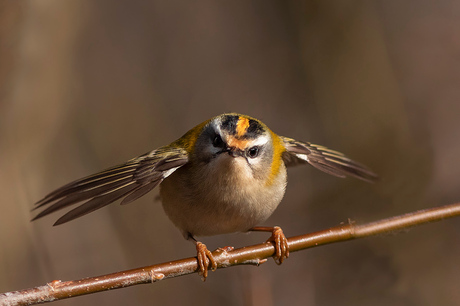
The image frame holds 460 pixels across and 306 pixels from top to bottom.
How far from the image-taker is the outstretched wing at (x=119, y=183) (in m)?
2.61

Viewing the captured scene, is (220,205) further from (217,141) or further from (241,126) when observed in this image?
(241,126)

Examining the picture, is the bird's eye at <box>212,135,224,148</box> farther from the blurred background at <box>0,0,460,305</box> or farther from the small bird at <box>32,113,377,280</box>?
the blurred background at <box>0,0,460,305</box>

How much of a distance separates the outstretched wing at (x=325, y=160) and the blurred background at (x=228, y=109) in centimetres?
15

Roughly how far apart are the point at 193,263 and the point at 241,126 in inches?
33.4

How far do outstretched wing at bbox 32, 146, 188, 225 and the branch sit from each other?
1.16 feet

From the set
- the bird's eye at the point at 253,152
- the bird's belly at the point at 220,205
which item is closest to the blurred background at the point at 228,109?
the bird's belly at the point at 220,205

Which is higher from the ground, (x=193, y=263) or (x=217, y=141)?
(x=217, y=141)

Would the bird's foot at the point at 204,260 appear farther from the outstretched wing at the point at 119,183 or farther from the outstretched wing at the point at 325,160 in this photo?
the outstretched wing at the point at 325,160

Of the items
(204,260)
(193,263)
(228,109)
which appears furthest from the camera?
(228,109)

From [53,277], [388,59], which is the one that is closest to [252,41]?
[388,59]

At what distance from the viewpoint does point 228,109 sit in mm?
5828

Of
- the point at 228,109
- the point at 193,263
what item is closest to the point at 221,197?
the point at 193,263

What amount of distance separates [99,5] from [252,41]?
6.11ft

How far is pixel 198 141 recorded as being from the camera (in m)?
3.22
